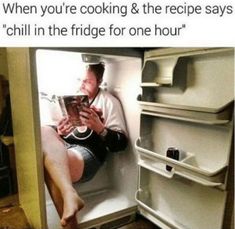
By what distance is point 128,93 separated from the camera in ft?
4.57

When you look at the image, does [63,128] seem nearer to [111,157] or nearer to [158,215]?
[111,157]

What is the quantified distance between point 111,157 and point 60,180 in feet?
1.89

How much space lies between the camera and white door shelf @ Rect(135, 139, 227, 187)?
845mm

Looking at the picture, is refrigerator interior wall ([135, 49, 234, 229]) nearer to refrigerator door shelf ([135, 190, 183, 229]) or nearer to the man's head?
refrigerator door shelf ([135, 190, 183, 229])

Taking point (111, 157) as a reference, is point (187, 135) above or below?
above

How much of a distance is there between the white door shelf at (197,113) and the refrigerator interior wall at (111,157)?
1.00 feet

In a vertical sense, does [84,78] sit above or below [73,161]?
above

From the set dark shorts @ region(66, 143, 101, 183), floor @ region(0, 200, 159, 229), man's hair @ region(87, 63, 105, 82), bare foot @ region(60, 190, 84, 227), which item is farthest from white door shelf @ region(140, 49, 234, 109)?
floor @ region(0, 200, 159, 229)

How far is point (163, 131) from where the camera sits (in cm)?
114

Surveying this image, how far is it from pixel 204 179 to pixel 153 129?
0.39 meters

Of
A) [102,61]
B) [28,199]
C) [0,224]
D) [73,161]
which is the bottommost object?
[0,224]

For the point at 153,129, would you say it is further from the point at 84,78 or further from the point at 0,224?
the point at 0,224

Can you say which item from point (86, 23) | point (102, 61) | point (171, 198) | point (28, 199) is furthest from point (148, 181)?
point (86, 23)

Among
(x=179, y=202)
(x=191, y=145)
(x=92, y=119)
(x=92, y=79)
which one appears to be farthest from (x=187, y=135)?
(x=92, y=79)
